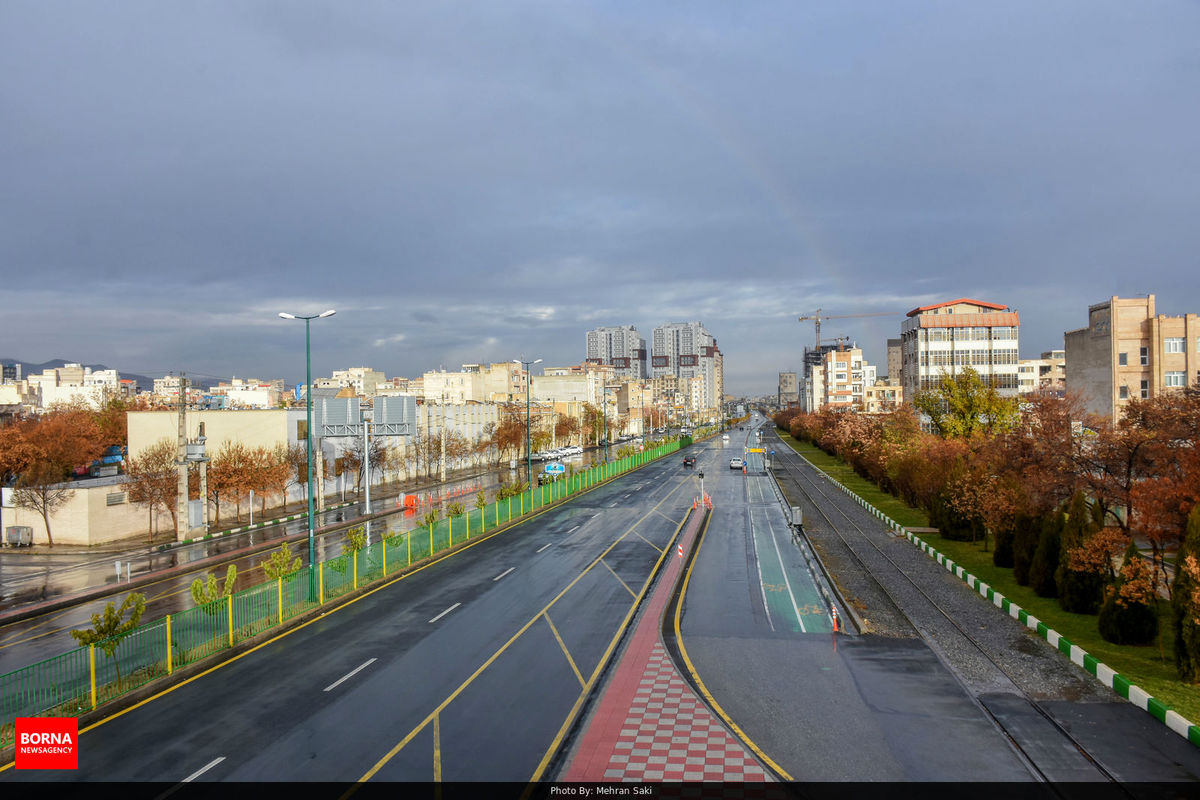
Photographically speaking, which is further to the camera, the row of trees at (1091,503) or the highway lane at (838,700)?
the row of trees at (1091,503)

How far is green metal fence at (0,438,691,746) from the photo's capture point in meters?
14.1

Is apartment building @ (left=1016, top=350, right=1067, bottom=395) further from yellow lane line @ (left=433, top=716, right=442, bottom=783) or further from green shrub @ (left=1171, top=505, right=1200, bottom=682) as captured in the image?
yellow lane line @ (left=433, top=716, right=442, bottom=783)

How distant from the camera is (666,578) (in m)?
27.1

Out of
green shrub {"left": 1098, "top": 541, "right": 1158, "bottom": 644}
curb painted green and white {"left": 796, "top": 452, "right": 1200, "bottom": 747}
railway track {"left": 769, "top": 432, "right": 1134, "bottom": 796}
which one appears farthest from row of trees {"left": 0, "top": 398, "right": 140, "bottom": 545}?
green shrub {"left": 1098, "top": 541, "right": 1158, "bottom": 644}

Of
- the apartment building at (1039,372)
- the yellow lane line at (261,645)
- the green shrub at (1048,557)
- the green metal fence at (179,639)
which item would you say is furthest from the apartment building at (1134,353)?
the apartment building at (1039,372)

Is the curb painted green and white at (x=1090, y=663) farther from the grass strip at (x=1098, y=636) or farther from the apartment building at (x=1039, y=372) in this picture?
the apartment building at (x=1039, y=372)

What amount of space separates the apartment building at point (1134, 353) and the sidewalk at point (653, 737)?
1648 inches

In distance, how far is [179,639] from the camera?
57.2ft

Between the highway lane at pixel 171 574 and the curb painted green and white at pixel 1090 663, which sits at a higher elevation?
the curb painted green and white at pixel 1090 663

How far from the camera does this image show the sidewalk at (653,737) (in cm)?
1198

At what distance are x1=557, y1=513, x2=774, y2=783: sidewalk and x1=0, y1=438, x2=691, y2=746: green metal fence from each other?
10087 mm

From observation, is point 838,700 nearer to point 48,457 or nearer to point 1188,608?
point 1188,608

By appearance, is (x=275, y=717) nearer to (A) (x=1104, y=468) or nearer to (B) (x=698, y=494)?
(A) (x=1104, y=468)

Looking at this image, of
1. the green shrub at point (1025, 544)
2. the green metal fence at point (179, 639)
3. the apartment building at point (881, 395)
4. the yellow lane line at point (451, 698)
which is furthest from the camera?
the apartment building at point (881, 395)
